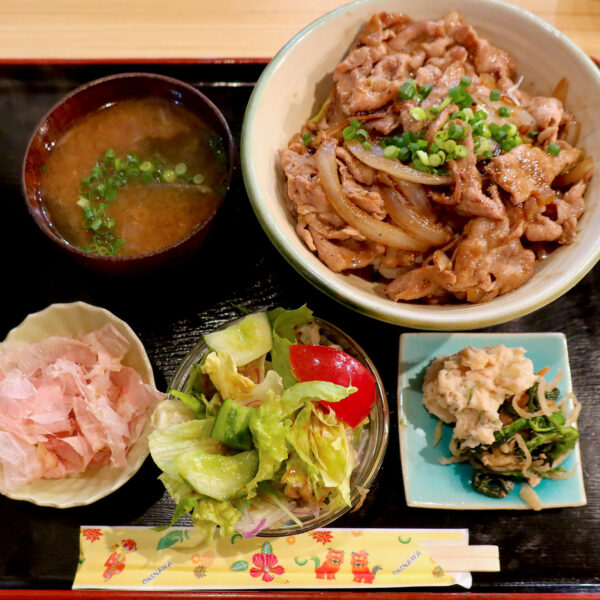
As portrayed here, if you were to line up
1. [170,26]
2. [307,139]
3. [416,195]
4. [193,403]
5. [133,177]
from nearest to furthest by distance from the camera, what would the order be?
[416,195] → [193,403] → [307,139] → [133,177] → [170,26]

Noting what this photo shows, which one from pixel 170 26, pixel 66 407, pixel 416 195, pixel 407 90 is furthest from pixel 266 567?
pixel 170 26

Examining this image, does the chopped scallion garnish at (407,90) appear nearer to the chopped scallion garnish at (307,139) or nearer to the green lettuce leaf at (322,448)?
the chopped scallion garnish at (307,139)

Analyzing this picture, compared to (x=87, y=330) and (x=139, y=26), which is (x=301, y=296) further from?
(x=139, y=26)

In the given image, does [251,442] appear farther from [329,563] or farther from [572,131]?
[572,131]

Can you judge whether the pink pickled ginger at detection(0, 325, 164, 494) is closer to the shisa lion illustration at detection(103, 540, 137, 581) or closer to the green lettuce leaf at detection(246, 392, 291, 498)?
the shisa lion illustration at detection(103, 540, 137, 581)

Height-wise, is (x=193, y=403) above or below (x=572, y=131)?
below

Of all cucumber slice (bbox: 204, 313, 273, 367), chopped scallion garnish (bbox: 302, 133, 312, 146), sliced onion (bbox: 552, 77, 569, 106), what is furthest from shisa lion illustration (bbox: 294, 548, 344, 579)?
sliced onion (bbox: 552, 77, 569, 106)

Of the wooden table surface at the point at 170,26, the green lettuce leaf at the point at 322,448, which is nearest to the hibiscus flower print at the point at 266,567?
the green lettuce leaf at the point at 322,448
